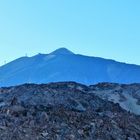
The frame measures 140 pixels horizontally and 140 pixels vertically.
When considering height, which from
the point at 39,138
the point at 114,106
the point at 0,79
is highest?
the point at 0,79

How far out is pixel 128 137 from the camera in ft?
58.1

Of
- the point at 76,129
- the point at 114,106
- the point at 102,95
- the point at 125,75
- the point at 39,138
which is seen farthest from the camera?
the point at 125,75

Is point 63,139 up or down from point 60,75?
down

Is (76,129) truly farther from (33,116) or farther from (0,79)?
(0,79)

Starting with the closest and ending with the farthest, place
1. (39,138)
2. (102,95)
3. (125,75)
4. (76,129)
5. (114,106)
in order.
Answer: (39,138)
(76,129)
(114,106)
(102,95)
(125,75)

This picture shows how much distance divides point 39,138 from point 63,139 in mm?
872

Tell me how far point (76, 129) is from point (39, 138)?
1692mm

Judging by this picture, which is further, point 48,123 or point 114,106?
point 114,106

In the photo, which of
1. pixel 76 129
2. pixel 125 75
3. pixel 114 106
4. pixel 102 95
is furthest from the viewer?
pixel 125 75

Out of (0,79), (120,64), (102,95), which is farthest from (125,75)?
(102,95)

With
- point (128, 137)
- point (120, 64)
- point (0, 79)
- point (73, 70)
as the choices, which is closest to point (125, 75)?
point (120, 64)

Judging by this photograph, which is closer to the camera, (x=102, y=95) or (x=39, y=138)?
(x=39, y=138)

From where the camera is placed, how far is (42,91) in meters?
34.0

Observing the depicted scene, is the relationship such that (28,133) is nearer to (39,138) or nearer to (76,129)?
(39,138)
